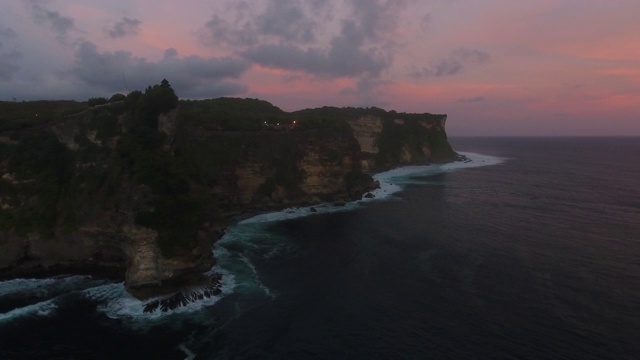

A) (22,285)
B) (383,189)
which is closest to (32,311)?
(22,285)

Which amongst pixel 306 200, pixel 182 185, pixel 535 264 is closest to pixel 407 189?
pixel 306 200

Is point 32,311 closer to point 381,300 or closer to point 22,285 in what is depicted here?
point 22,285

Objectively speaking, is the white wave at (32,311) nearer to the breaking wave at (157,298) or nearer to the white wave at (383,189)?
the breaking wave at (157,298)

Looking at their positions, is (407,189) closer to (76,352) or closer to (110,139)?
(110,139)

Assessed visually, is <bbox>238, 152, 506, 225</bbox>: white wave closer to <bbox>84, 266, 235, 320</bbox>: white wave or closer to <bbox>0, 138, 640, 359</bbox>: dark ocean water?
<bbox>0, 138, 640, 359</bbox>: dark ocean water

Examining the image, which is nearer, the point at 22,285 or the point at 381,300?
the point at 381,300

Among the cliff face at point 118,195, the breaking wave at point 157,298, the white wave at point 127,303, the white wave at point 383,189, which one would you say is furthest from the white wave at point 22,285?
the white wave at point 383,189

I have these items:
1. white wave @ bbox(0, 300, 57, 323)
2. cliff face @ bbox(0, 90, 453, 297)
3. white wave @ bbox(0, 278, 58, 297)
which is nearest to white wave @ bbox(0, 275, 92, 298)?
white wave @ bbox(0, 278, 58, 297)
